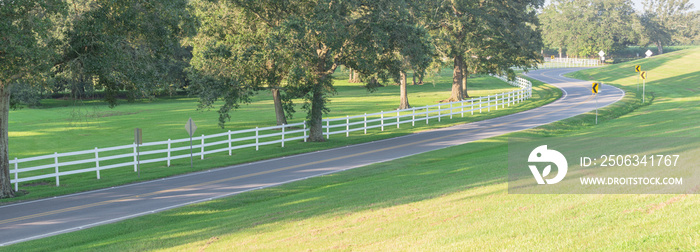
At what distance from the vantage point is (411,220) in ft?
30.8

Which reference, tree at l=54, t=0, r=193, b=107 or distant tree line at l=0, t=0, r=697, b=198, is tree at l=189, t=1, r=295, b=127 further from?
tree at l=54, t=0, r=193, b=107

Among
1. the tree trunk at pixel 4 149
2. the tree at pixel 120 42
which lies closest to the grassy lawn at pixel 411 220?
the tree at pixel 120 42

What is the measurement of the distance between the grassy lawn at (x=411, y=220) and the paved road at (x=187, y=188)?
1.19 metres

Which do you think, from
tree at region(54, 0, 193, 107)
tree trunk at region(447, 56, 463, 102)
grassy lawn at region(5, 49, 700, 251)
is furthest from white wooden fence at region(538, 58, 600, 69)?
grassy lawn at region(5, 49, 700, 251)

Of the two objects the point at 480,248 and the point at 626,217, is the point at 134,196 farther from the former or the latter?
the point at 626,217

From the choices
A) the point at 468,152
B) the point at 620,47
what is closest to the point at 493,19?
the point at 468,152

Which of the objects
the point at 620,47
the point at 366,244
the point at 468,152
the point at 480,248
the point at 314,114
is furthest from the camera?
the point at 620,47

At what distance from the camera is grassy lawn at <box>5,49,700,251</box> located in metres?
6.71

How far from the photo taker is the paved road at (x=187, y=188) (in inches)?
550

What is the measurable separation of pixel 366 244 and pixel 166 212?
26.0ft

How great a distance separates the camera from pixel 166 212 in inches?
562

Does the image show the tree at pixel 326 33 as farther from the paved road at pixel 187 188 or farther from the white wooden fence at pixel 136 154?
the paved road at pixel 187 188

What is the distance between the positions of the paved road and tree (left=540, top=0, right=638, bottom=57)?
107344 mm

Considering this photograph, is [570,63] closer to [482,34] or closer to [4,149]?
[482,34]
